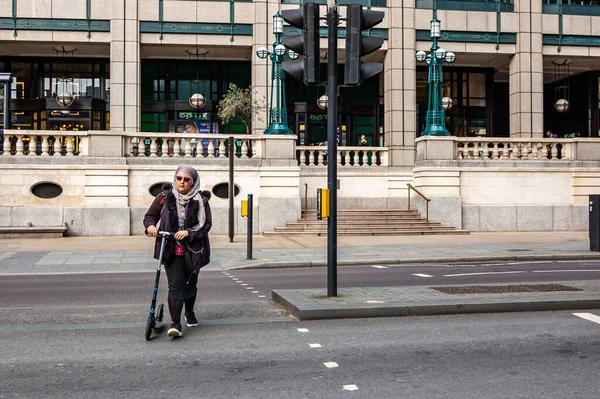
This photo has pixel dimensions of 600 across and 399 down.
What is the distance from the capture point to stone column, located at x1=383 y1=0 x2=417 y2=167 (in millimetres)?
31859

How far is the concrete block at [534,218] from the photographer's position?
26.0m

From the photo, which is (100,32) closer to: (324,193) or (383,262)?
(383,262)

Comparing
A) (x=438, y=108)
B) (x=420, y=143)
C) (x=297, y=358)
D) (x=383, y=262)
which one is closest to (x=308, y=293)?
(x=297, y=358)

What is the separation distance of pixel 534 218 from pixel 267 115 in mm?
11743

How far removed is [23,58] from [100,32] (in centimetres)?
679

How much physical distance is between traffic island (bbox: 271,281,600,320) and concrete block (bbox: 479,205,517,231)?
51.8 feet

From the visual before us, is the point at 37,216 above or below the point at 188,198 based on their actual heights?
below

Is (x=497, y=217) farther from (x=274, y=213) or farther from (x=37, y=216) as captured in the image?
(x=37, y=216)

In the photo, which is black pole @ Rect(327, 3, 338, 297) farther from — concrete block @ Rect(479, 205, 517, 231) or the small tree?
the small tree

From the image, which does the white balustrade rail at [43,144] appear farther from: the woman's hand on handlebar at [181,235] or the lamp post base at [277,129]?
the woman's hand on handlebar at [181,235]

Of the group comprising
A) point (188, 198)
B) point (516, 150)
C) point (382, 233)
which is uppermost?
point (516, 150)

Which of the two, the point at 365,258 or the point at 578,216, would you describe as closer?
the point at 365,258

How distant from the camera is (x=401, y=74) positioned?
106 feet

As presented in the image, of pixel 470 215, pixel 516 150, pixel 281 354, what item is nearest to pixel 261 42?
pixel 516 150
